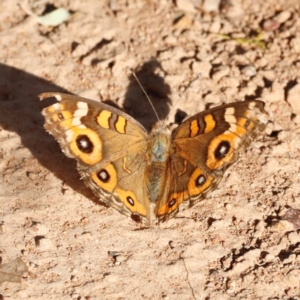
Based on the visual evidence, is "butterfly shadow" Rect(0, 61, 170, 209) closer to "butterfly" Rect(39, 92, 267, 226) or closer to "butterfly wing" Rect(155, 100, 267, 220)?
"butterfly" Rect(39, 92, 267, 226)

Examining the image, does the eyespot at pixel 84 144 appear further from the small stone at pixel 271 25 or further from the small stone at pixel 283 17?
the small stone at pixel 283 17

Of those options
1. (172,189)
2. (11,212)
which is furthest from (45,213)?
(172,189)

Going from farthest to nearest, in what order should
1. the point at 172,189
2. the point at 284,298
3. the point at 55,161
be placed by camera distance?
the point at 55,161 < the point at 172,189 < the point at 284,298

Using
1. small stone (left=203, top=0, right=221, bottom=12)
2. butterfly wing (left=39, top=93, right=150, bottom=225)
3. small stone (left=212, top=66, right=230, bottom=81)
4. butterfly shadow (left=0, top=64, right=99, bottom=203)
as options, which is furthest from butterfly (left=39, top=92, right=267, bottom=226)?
small stone (left=203, top=0, right=221, bottom=12)

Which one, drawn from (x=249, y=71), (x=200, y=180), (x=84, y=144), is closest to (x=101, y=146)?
(x=84, y=144)

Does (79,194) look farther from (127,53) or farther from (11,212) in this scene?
(127,53)

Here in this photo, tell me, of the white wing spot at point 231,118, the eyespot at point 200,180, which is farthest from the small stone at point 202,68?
the eyespot at point 200,180
